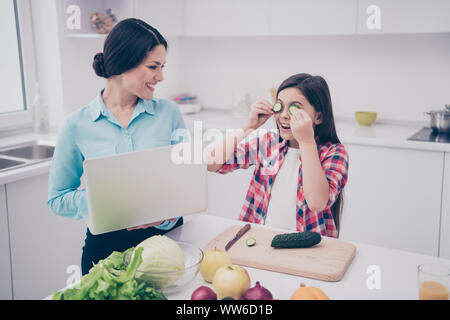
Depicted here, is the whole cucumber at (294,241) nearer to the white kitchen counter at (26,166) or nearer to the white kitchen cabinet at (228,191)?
the white kitchen counter at (26,166)

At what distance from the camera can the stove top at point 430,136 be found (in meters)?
2.64

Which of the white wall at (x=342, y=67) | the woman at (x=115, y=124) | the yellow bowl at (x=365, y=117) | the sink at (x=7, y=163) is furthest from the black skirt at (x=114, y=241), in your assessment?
the white wall at (x=342, y=67)

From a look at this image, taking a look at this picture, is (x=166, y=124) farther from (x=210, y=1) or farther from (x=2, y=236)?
(x=210, y=1)

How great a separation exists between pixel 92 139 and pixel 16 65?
58.1 inches

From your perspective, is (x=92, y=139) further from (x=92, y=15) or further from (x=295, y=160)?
(x=92, y=15)

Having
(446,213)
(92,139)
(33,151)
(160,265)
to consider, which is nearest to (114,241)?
(92,139)

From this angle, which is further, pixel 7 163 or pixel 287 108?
pixel 7 163

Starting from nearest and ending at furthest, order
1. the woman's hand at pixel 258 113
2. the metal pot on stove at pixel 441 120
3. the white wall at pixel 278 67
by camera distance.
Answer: the woman's hand at pixel 258 113 → the metal pot on stove at pixel 441 120 → the white wall at pixel 278 67

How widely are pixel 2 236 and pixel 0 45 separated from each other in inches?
48.5

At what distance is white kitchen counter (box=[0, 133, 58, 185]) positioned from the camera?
2.11 metres

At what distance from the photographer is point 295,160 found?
5.73 feet

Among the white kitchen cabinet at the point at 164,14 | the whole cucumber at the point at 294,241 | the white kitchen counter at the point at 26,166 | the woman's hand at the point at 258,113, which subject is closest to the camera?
the whole cucumber at the point at 294,241

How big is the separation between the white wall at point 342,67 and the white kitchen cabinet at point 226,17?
0.93ft

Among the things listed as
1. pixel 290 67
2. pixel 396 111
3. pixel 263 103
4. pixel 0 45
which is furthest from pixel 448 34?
pixel 0 45
